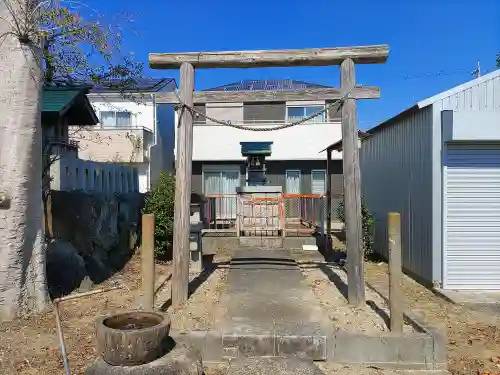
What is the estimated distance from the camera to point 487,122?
7395mm

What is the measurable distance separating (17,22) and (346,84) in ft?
14.5

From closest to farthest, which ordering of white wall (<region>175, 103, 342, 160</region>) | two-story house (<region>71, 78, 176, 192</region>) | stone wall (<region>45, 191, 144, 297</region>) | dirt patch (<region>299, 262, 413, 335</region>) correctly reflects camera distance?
dirt patch (<region>299, 262, 413, 335</region>) → stone wall (<region>45, 191, 144, 297</region>) → two-story house (<region>71, 78, 176, 192</region>) → white wall (<region>175, 103, 342, 160</region>)

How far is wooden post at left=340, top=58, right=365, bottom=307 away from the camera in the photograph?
613cm

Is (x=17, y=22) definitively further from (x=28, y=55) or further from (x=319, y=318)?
(x=319, y=318)

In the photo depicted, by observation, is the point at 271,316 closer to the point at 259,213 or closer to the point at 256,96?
the point at 256,96

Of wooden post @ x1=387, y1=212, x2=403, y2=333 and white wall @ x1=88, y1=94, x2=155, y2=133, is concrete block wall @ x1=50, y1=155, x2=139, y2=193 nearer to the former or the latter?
wooden post @ x1=387, y1=212, x2=403, y2=333

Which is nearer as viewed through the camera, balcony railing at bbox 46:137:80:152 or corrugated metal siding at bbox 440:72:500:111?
corrugated metal siding at bbox 440:72:500:111

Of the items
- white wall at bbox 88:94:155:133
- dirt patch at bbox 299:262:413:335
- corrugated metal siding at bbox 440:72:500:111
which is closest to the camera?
dirt patch at bbox 299:262:413:335

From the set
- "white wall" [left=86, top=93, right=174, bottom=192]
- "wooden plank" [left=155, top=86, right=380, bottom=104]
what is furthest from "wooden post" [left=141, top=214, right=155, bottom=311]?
"white wall" [left=86, top=93, right=174, bottom=192]

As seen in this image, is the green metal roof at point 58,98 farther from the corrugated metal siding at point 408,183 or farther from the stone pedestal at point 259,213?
the corrugated metal siding at point 408,183

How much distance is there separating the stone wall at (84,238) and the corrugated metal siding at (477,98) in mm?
6677

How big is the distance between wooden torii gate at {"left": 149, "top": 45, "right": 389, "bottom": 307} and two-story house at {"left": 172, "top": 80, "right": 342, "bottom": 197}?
1317cm

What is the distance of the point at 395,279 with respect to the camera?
5.01 m

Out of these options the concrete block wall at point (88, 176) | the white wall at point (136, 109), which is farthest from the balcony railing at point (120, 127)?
the concrete block wall at point (88, 176)
